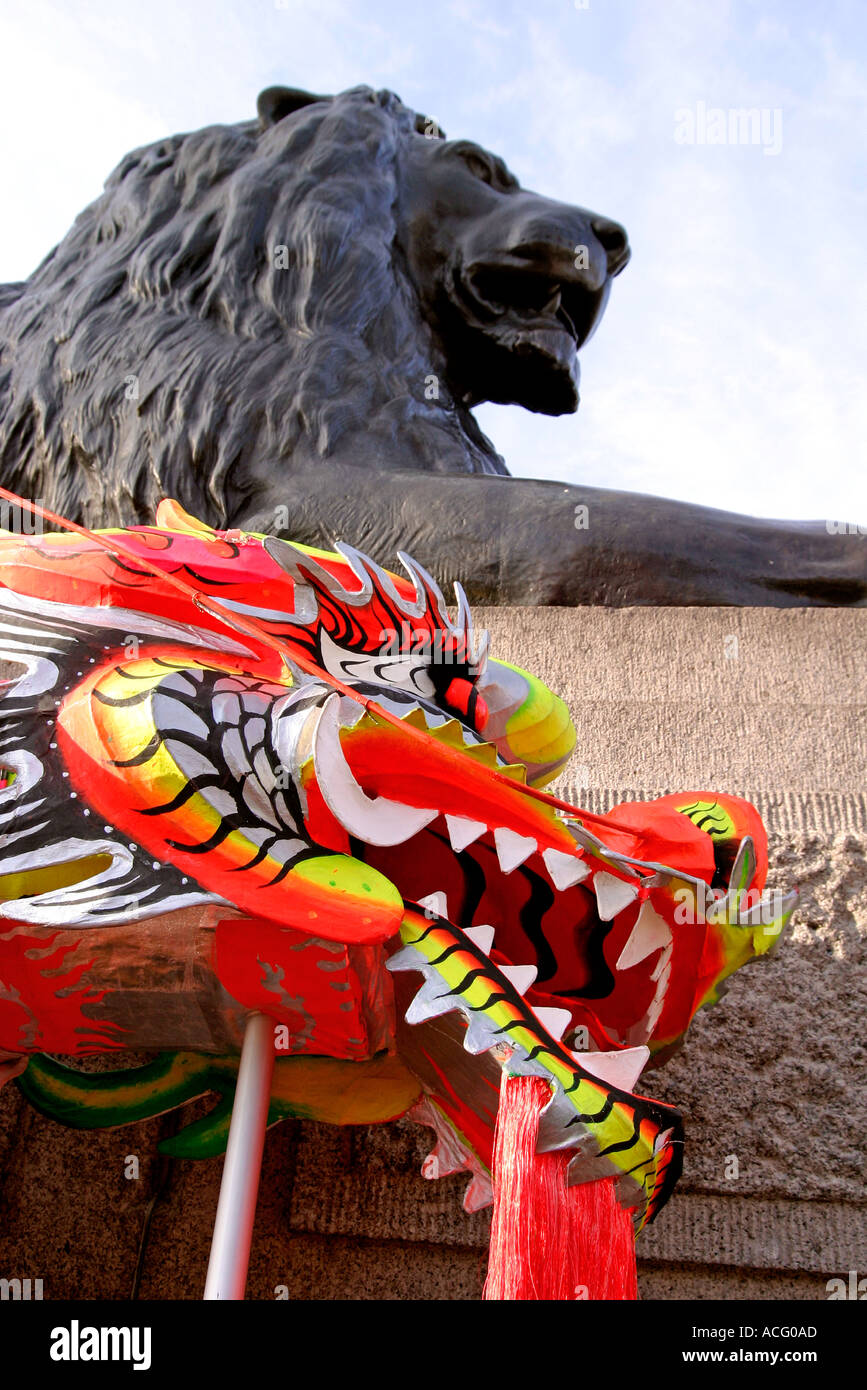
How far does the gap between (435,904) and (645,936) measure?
1.13 ft

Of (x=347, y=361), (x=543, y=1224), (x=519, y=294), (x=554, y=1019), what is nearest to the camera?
(x=543, y=1224)

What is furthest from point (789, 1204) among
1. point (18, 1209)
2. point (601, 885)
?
point (18, 1209)

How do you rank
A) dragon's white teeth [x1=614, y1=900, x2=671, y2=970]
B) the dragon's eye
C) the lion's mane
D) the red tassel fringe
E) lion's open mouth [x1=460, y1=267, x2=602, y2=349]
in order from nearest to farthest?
1. the red tassel fringe
2. dragon's white teeth [x1=614, y1=900, x2=671, y2=970]
3. the dragon's eye
4. the lion's mane
5. lion's open mouth [x1=460, y1=267, x2=602, y2=349]

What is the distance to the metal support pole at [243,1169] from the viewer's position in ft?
5.39

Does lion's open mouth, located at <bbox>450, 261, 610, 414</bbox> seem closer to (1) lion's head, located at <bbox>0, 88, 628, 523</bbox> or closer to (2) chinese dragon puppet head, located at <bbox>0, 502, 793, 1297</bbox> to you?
(1) lion's head, located at <bbox>0, 88, 628, 523</bbox>

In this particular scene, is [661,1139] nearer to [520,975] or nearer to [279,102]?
[520,975]

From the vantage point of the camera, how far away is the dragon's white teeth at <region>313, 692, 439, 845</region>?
169 centimetres

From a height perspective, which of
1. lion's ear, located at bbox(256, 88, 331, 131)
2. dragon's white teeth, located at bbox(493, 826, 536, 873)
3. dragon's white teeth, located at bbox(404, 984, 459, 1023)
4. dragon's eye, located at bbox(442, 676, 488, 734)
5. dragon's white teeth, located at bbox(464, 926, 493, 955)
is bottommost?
dragon's white teeth, located at bbox(404, 984, 459, 1023)

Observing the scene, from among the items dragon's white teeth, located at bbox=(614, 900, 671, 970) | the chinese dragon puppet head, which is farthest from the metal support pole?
dragon's white teeth, located at bbox=(614, 900, 671, 970)

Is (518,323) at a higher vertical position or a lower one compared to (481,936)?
higher

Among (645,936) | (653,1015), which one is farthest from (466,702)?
(653,1015)

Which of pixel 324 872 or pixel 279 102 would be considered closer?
pixel 324 872

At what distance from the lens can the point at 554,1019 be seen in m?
1.73

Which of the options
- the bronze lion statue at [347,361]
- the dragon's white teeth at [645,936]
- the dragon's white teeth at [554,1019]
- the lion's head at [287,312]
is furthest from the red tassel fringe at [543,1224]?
the lion's head at [287,312]
